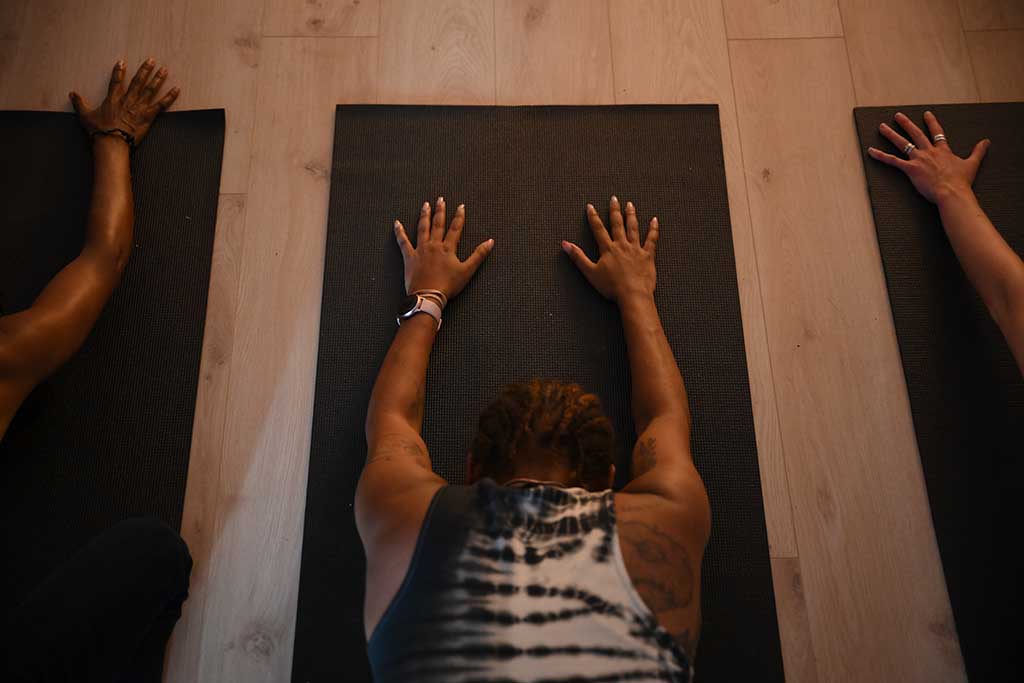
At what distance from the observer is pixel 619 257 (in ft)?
5.10

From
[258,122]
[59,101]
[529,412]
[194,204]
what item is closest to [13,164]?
[59,101]

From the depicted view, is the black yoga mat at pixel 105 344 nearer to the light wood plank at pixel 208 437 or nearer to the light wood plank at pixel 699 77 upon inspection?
the light wood plank at pixel 208 437

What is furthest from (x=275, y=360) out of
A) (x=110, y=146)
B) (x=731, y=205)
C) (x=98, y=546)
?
Result: (x=731, y=205)

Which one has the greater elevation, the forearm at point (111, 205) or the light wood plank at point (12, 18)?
the light wood plank at point (12, 18)

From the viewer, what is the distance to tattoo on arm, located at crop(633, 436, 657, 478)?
1.27 meters

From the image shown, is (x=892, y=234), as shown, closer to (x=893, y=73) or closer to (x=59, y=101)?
(x=893, y=73)

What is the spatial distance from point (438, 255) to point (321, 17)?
2.49 feet

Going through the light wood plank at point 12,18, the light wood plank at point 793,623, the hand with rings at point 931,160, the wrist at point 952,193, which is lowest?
the light wood plank at point 793,623

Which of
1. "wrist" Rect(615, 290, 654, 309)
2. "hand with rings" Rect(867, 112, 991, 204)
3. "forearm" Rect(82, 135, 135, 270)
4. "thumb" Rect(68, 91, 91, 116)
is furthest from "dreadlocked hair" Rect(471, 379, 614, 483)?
"thumb" Rect(68, 91, 91, 116)

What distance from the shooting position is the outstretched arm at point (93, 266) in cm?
130

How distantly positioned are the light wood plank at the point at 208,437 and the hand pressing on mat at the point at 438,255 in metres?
0.40

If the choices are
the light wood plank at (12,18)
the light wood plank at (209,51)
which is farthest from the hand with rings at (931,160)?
the light wood plank at (12,18)

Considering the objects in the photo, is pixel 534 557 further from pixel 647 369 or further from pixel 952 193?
pixel 952 193

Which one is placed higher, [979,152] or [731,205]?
[979,152]
